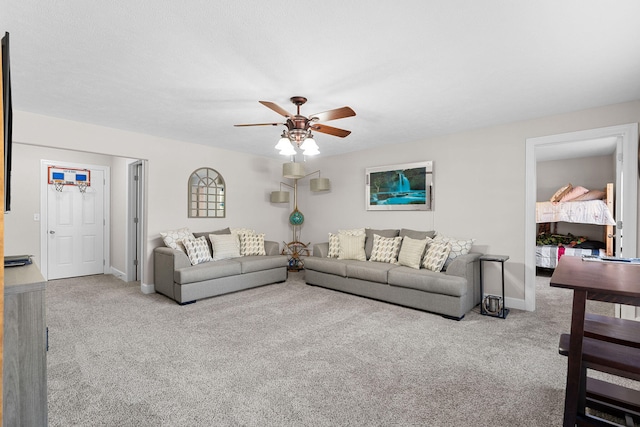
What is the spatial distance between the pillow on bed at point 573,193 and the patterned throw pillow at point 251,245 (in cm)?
599

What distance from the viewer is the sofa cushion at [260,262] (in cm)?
472

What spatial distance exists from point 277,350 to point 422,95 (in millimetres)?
2751

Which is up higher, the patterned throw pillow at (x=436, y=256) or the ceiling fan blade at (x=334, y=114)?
the ceiling fan blade at (x=334, y=114)

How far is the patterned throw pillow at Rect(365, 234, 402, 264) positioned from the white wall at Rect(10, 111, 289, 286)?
2.46m

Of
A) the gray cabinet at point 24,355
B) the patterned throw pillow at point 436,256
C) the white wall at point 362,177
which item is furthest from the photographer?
the patterned throw pillow at point 436,256

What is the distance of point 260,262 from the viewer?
16.1 feet

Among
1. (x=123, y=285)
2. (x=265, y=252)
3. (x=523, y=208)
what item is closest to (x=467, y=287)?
(x=523, y=208)

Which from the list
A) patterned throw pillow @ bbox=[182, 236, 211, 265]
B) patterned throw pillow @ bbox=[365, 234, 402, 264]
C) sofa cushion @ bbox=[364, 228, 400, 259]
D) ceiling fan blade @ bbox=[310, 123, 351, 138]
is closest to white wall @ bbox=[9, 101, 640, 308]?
sofa cushion @ bbox=[364, 228, 400, 259]

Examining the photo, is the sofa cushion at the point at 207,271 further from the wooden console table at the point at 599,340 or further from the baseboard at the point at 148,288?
the wooden console table at the point at 599,340

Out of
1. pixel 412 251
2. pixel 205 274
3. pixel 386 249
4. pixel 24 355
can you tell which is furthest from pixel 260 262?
pixel 24 355

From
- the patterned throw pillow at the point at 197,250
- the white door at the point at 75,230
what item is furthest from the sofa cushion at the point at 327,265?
the white door at the point at 75,230

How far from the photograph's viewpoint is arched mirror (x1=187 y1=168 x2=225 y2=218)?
5.18 meters

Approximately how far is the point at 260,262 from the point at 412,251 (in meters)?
2.32

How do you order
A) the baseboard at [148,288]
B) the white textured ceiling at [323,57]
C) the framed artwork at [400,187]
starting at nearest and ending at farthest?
the white textured ceiling at [323,57] → the baseboard at [148,288] → the framed artwork at [400,187]
